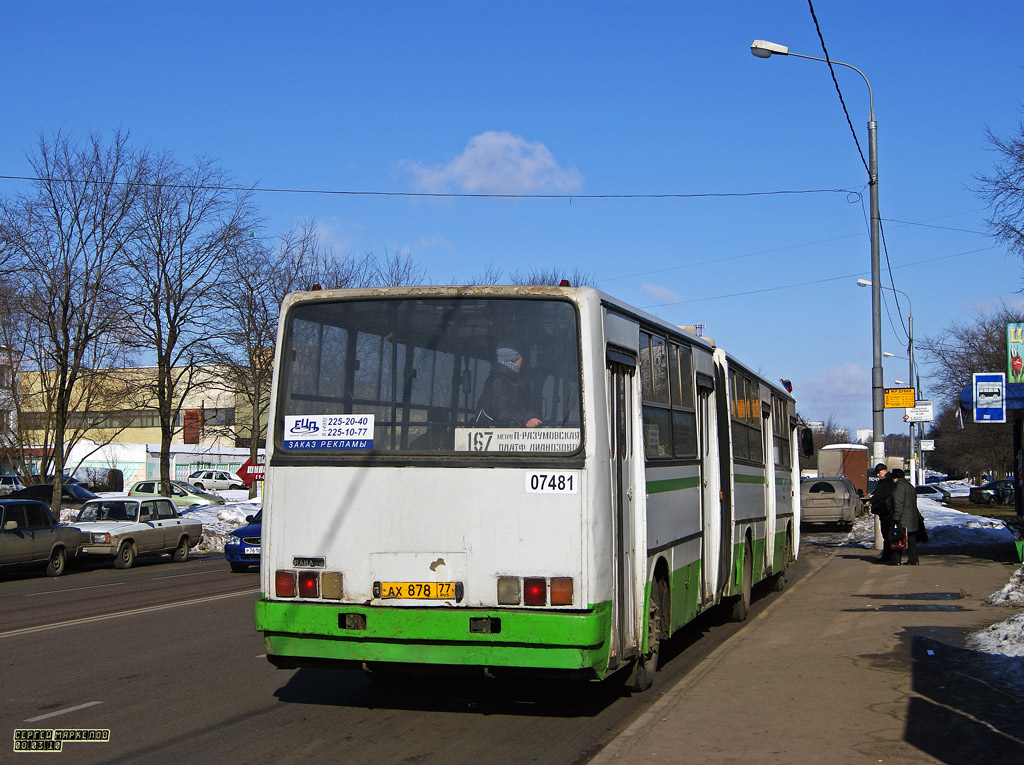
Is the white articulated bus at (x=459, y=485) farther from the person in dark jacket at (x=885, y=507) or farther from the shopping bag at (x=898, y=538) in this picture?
the person in dark jacket at (x=885, y=507)

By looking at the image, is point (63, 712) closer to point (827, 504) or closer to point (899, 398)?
point (899, 398)

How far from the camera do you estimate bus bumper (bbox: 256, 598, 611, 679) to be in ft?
22.9

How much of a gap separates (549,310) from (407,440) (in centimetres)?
135

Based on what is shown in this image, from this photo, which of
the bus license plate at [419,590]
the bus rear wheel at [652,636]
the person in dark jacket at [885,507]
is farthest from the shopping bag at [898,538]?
the bus license plate at [419,590]

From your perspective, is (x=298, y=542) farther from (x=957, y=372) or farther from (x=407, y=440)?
(x=957, y=372)

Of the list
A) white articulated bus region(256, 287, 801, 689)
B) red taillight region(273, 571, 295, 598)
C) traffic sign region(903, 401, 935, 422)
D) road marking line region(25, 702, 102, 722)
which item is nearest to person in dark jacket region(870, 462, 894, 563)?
traffic sign region(903, 401, 935, 422)

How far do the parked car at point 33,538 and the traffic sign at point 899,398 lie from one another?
59.9 ft

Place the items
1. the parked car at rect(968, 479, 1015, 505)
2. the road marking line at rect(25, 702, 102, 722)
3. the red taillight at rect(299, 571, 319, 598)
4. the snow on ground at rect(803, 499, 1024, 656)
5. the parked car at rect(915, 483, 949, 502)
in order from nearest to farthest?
the red taillight at rect(299, 571, 319, 598) < the road marking line at rect(25, 702, 102, 722) < the snow on ground at rect(803, 499, 1024, 656) < the parked car at rect(915, 483, 949, 502) < the parked car at rect(968, 479, 1015, 505)

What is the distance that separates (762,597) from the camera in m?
16.4

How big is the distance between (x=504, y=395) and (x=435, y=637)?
170 cm

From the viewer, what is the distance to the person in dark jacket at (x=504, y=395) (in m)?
7.41

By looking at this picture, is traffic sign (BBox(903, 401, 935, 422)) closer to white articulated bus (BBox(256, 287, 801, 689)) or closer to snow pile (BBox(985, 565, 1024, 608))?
snow pile (BBox(985, 565, 1024, 608))

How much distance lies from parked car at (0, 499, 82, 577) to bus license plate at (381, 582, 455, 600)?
655 inches

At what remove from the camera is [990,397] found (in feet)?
71.5
